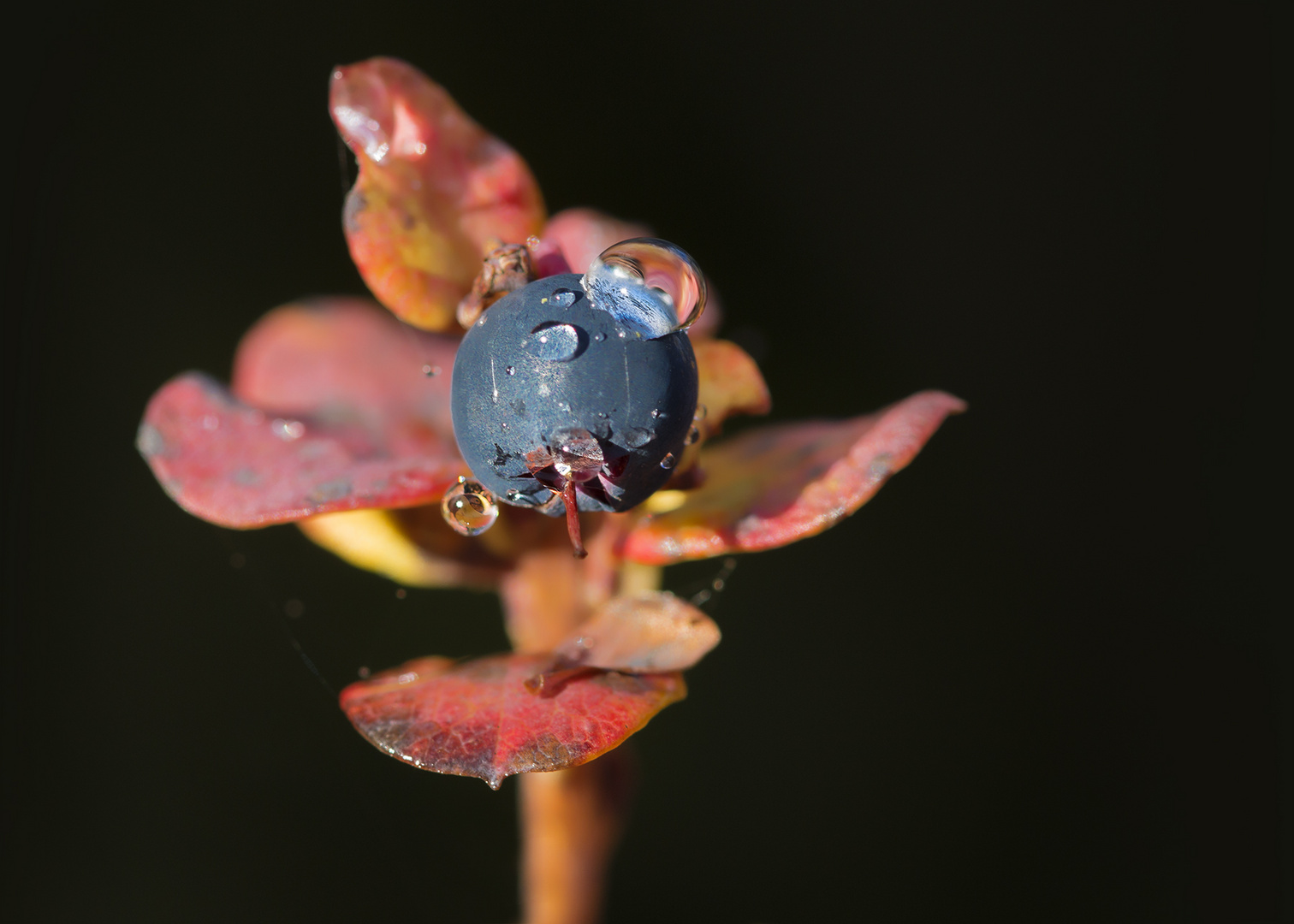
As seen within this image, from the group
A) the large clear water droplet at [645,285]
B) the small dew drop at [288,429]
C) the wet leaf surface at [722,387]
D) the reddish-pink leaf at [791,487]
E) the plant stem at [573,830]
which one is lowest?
the plant stem at [573,830]

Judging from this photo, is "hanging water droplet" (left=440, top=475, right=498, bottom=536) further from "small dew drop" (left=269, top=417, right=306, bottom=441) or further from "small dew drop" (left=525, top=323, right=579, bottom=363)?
"small dew drop" (left=269, top=417, right=306, bottom=441)

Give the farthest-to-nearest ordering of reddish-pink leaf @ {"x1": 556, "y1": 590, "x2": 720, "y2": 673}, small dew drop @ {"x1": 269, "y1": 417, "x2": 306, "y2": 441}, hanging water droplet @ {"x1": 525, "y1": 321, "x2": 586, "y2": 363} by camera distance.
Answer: small dew drop @ {"x1": 269, "y1": 417, "x2": 306, "y2": 441} → reddish-pink leaf @ {"x1": 556, "y1": 590, "x2": 720, "y2": 673} → hanging water droplet @ {"x1": 525, "y1": 321, "x2": 586, "y2": 363}

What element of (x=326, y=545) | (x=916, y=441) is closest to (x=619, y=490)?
(x=916, y=441)

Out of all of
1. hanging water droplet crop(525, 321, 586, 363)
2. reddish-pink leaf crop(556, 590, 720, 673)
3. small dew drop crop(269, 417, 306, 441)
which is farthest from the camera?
small dew drop crop(269, 417, 306, 441)

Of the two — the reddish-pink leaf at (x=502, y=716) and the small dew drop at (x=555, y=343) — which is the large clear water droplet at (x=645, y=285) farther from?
the reddish-pink leaf at (x=502, y=716)

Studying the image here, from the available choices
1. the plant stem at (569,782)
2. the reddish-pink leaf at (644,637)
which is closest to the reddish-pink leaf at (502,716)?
the reddish-pink leaf at (644,637)

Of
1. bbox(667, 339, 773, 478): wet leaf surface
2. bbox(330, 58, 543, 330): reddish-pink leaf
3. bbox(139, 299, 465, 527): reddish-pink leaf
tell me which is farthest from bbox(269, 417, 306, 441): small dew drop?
bbox(667, 339, 773, 478): wet leaf surface

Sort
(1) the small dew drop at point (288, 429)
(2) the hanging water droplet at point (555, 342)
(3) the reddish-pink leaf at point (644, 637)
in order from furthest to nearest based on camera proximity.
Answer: (1) the small dew drop at point (288, 429) < (3) the reddish-pink leaf at point (644, 637) < (2) the hanging water droplet at point (555, 342)
